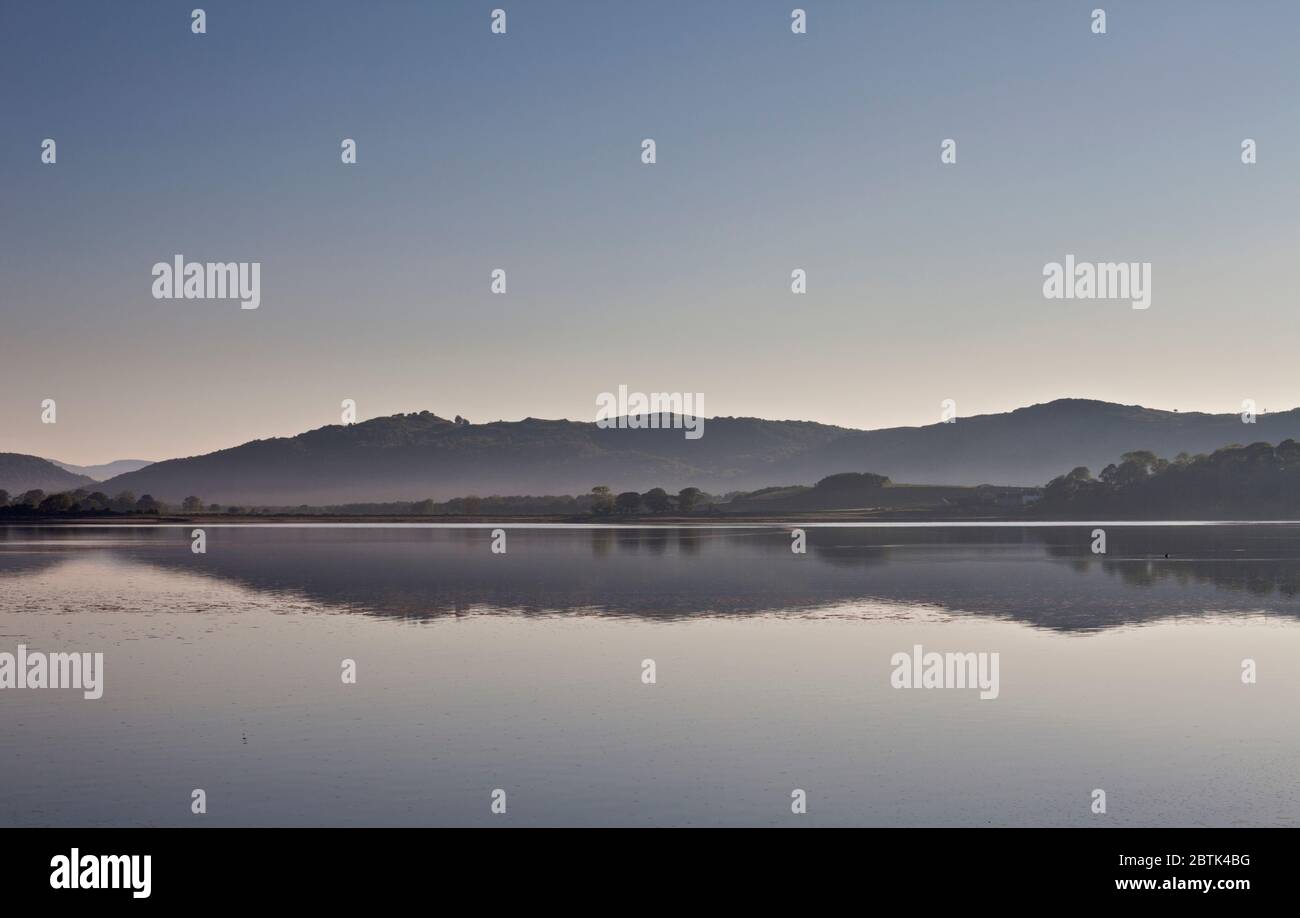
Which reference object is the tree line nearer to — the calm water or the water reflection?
the water reflection

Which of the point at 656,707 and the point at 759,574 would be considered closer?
the point at 656,707

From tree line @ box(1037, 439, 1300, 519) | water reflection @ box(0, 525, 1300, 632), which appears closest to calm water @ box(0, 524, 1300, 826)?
water reflection @ box(0, 525, 1300, 632)

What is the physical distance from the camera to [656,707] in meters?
28.2

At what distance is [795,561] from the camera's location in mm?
78250

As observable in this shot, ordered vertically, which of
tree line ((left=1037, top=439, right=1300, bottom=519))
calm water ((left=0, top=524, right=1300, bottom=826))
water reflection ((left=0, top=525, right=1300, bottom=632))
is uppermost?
tree line ((left=1037, top=439, right=1300, bottom=519))

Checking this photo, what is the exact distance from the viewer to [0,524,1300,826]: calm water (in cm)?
2050

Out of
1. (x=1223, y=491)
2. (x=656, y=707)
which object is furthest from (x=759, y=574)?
(x=1223, y=491)

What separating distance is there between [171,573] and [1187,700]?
59.3 metres

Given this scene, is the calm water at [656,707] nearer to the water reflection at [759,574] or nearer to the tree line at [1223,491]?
the water reflection at [759,574]

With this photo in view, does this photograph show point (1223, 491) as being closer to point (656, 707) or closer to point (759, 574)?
point (759, 574)

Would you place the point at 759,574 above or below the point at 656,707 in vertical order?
above

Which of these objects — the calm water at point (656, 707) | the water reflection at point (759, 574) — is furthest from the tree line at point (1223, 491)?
the calm water at point (656, 707)
